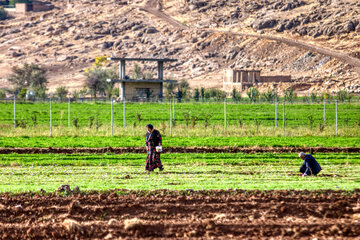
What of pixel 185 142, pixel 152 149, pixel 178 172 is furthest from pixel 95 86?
pixel 152 149

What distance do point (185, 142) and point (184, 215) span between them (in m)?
17.9

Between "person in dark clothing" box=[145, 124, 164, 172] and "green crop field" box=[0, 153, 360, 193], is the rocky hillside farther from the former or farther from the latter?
"person in dark clothing" box=[145, 124, 164, 172]

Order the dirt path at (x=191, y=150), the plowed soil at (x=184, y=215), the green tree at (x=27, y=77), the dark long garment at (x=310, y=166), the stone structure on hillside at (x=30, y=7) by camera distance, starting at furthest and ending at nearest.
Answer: the stone structure on hillside at (x=30, y=7), the green tree at (x=27, y=77), the dirt path at (x=191, y=150), the dark long garment at (x=310, y=166), the plowed soil at (x=184, y=215)

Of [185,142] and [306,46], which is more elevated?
[306,46]

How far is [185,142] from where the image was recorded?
29266 millimetres

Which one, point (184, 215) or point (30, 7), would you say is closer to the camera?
point (184, 215)

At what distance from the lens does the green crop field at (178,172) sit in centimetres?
1527

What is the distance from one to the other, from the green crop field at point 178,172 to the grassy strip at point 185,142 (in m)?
3.59

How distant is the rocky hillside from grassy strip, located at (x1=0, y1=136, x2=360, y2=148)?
76.9 m

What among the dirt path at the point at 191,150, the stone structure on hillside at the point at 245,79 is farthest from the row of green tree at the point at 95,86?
the dirt path at the point at 191,150

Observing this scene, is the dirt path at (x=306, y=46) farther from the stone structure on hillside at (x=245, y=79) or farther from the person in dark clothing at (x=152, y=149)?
the person in dark clothing at (x=152, y=149)

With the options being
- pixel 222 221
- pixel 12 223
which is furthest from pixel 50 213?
pixel 222 221

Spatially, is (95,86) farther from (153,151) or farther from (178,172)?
(153,151)

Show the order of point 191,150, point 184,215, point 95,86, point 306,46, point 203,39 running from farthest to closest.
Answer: point 203,39 → point 306,46 → point 95,86 → point 191,150 → point 184,215
